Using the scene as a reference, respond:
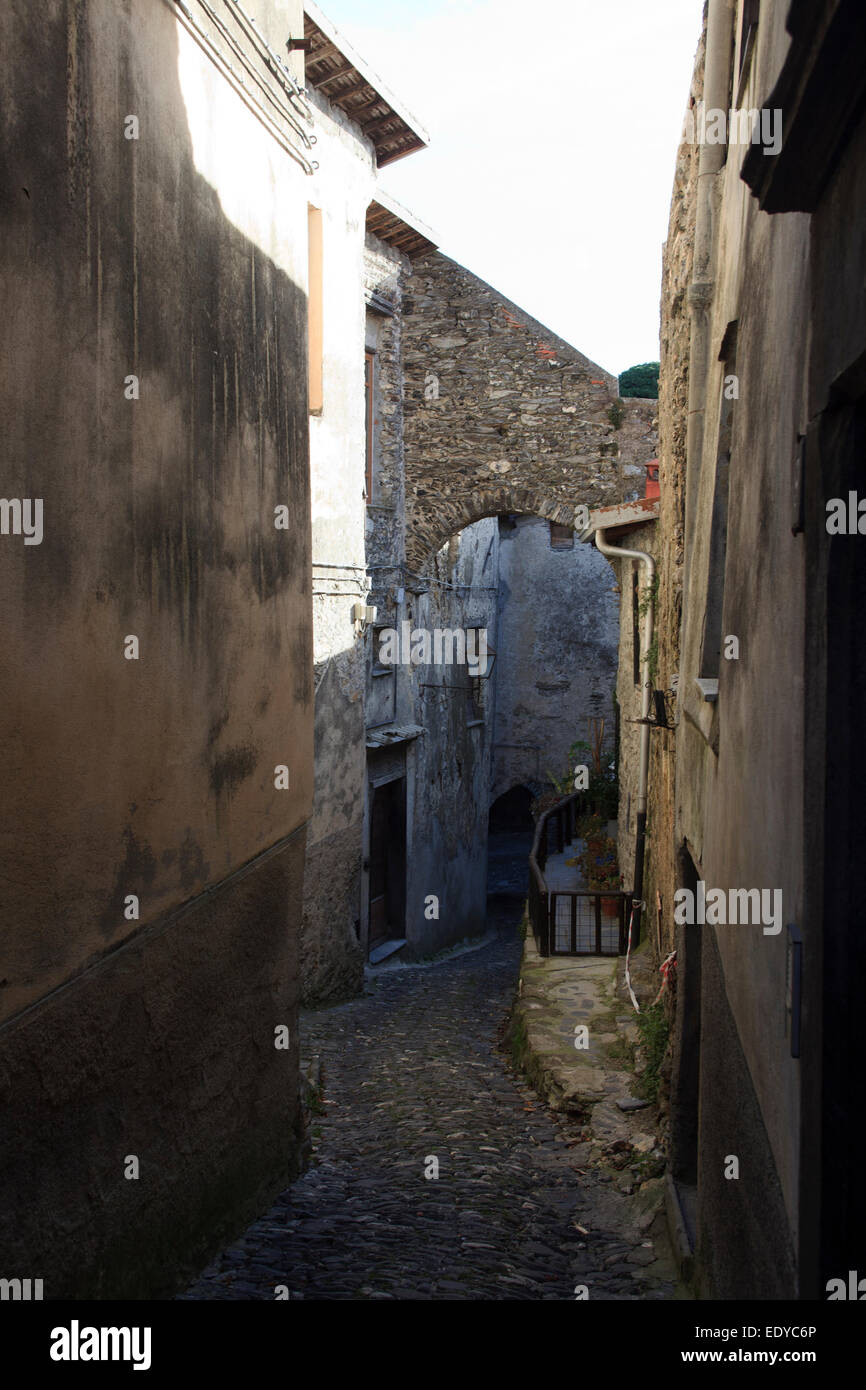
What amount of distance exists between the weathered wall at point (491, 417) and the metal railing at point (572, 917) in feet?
13.3

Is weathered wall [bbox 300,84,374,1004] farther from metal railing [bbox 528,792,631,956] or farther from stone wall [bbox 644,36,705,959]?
stone wall [bbox 644,36,705,959]

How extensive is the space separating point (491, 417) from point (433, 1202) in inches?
450

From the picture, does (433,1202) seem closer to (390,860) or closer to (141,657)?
(141,657)

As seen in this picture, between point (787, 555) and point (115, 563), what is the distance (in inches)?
82.3

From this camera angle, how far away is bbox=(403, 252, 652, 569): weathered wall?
49.6 ft

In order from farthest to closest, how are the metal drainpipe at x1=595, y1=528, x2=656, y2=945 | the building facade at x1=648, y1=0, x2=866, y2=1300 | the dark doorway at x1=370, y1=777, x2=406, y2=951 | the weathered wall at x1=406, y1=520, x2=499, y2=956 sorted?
the weathered wall at x1=406, y1=520, x2=499, y2=956 < the dark doorway at x1=370, y1=777, x2=406, y2=951 < the metal drainpipe at x1=595, y1=528, x2=656, y2=945 < the building facade at x1=648, y1=0, x2=866, y2=1300

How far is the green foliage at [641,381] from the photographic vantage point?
3036 centimetres

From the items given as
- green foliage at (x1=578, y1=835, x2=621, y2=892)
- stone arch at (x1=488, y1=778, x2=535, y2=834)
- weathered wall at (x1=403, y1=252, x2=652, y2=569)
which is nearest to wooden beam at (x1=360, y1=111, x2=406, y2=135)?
weathered wall at (x1=403, y1=252, x2=652, y2=569)

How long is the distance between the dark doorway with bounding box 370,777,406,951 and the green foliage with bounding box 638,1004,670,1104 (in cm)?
647

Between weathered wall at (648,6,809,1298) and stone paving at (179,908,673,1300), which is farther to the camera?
stone paving at (179,908,673,1300)

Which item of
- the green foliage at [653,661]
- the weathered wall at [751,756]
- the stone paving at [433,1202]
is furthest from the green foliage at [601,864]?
the weathered wall at [751,756]

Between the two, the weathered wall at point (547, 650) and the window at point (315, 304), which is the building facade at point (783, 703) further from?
the weathered wall at point (547, 650)

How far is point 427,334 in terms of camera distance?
1543 cm
